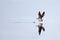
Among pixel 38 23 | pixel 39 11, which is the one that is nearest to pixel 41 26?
pixel 38 23

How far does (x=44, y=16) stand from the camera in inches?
40.6

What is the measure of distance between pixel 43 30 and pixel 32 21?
13 centimetres

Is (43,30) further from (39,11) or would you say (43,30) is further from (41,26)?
(39,11)

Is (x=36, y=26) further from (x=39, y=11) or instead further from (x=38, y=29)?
(x=39, y=11)

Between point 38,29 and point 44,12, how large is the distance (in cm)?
17

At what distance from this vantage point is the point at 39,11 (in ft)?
3.36

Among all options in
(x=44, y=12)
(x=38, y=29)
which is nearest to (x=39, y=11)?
(x=44, y=12)

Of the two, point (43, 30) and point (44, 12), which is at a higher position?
point (44, 12)

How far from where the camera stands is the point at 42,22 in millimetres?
1024

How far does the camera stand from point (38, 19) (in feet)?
3.31

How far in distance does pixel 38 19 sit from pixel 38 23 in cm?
4

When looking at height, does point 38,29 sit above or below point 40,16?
below

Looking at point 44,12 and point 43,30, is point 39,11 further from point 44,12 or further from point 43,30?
point 43,30

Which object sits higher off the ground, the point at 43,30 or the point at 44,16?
the point at 44,16
